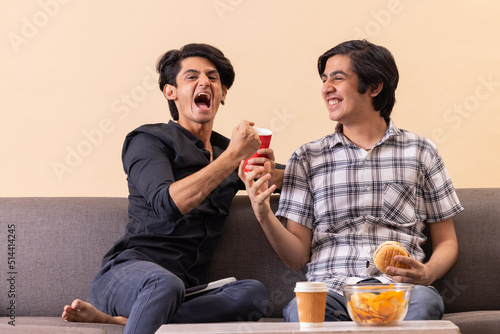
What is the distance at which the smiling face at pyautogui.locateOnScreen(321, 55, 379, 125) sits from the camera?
2.04m

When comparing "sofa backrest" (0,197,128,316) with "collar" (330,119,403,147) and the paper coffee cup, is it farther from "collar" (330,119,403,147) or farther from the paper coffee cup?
the paper coffee cup

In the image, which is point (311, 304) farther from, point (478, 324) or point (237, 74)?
point (237, 74)

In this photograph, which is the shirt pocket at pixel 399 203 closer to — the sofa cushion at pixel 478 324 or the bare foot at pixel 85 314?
the sofa cushion at pixel 478 324

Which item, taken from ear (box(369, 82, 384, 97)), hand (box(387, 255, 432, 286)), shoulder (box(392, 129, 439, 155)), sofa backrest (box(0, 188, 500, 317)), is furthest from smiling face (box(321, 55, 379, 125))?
hand (box(387, 255, 432, 286))

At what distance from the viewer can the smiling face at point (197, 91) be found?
2.10 metres

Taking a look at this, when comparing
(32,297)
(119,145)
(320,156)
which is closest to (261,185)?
(320,156)

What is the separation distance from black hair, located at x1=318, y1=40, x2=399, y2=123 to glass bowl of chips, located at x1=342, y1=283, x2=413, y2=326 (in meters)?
0.96

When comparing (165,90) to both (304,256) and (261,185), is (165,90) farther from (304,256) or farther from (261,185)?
(304,256)

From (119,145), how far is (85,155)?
0.53ft

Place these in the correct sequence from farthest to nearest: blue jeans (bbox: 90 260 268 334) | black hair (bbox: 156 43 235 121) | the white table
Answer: black hair (bbox: 156 43 235 121)
blue jeans (bbox: 90 260 268 334)
the white table

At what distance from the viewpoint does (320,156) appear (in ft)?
6.81

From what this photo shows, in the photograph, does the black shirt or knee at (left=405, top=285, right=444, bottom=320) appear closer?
knee at (left=405, top=285, right=444, bottom=320)

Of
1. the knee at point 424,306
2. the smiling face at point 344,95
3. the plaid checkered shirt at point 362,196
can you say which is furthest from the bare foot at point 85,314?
the smiling face at point 344,95

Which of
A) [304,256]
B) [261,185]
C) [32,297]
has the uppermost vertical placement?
[261,185]
